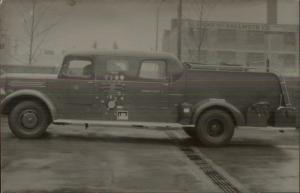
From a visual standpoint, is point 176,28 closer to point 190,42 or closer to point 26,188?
point 190,42

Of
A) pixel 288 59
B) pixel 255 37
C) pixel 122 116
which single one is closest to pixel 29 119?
pixel 122 116

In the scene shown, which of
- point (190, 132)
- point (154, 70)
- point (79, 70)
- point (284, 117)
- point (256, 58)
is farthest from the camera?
point (190, 132)

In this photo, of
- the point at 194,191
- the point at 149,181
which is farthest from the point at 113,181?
the point at 194,191

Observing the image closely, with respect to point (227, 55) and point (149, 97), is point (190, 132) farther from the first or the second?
point (227, 55)

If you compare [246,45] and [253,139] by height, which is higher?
[246,45]

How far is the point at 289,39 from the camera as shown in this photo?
8.24 feet

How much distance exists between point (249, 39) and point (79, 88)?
4.73 metres

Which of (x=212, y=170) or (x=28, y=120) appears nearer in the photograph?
(x=212, y=170)

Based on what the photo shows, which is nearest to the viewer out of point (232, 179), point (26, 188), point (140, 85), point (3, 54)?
point (3, 54)

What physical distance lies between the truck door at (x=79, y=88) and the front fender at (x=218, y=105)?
4.62 feet

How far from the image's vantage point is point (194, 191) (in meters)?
3.80

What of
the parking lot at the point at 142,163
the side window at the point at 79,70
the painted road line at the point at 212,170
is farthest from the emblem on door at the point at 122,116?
the painted road line at the point at 212,170

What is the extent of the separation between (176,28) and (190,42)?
0.12 metres

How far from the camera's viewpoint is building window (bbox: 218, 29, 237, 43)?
2.70 meters
